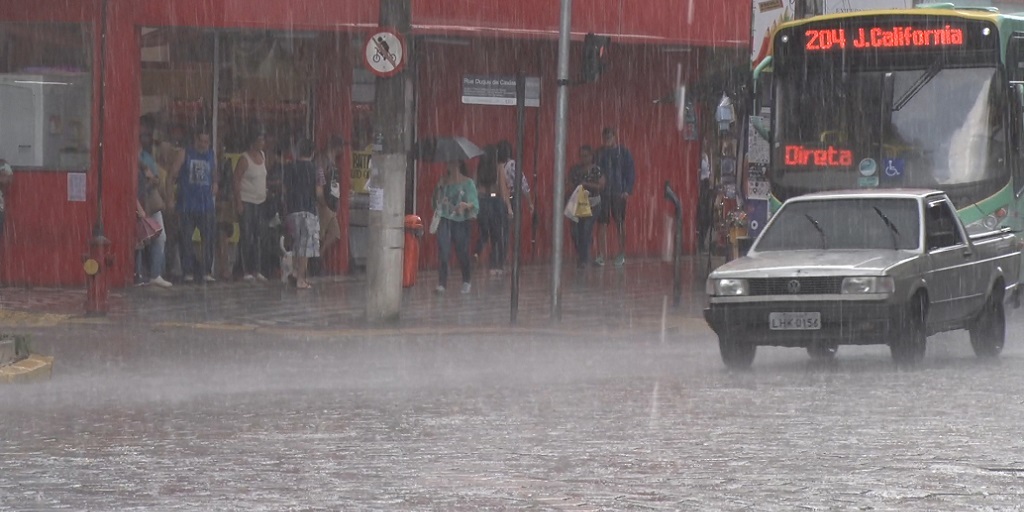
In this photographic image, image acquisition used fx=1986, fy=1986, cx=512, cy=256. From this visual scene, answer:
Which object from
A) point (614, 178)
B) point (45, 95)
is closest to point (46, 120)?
point (45, 95)

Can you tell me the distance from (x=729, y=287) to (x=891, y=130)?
6.34 metres

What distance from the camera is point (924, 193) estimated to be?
1648 centimetres

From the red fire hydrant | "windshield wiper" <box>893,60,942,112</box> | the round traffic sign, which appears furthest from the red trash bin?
"windshield wiper" <box>893,60,942,112</box>

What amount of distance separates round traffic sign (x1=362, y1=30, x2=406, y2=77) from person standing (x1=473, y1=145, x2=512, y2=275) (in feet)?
25.1

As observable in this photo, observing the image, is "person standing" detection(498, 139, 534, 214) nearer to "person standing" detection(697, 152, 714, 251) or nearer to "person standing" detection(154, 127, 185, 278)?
"person standing" detection(697, 152, 714, 251)

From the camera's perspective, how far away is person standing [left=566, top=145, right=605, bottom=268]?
27.5 metres

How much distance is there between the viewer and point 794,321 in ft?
49.1

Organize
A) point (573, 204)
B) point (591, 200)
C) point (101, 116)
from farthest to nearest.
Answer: point (591, 200), point (573, 204), point (101, 116)

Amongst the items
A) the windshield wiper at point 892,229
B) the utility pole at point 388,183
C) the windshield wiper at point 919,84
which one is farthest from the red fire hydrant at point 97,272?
the windshield wiper at point 919,84

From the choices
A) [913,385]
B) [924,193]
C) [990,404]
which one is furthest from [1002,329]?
[990,404]

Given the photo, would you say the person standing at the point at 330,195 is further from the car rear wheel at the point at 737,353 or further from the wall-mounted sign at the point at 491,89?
the car rear wheel at the point at 737,353

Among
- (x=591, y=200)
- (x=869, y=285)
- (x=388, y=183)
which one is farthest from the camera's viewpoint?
(x=591, y=200)

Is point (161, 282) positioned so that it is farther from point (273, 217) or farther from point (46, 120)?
point (46, 120)

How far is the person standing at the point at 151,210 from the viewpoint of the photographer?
2298cm
